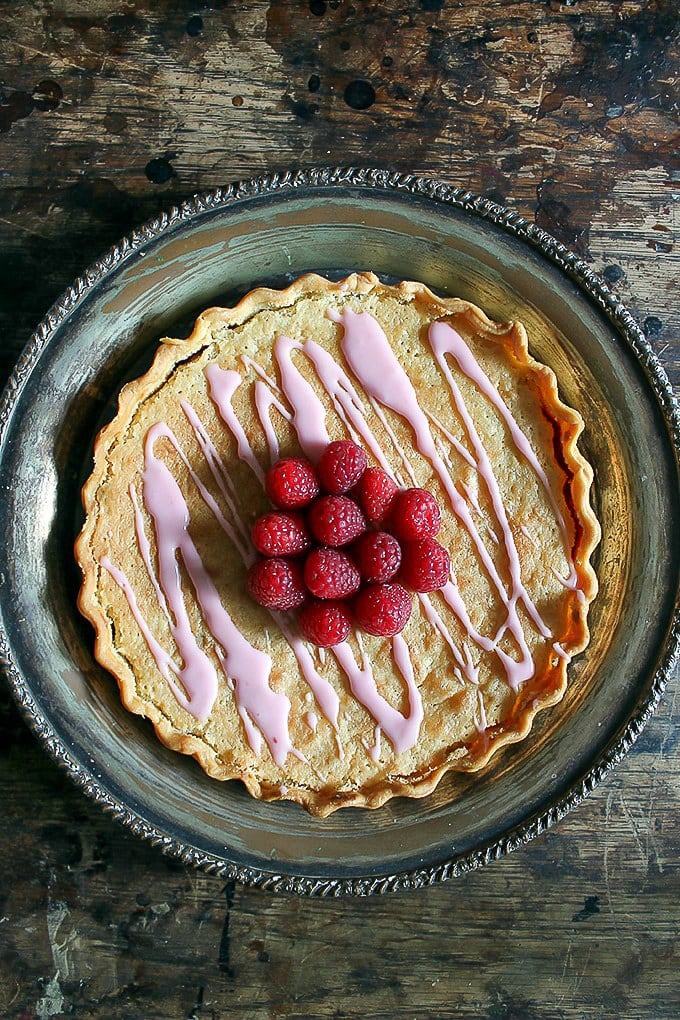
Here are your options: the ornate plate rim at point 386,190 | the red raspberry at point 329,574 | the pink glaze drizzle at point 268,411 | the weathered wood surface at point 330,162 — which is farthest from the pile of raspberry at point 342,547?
the weathered wood surface at point 330,162

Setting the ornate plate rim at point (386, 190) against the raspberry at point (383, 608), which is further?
the ornate plate rim at point (386, 190)

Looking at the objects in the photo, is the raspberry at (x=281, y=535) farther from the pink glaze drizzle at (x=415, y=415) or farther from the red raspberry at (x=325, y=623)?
the pink glaze drizzle at (x=415, y=415)

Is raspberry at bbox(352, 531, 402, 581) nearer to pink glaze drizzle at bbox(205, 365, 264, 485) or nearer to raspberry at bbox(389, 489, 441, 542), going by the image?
raspberry at bbox(389, 489, 441, 542)

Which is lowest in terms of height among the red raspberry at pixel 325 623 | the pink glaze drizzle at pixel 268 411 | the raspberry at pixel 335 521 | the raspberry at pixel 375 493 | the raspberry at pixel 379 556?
the red raspberry at pixel 325 623

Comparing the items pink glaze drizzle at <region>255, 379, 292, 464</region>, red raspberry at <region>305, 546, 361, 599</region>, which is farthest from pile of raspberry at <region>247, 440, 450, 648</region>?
pink glaze drizzle at <region>255, 379, 292, 464</region>

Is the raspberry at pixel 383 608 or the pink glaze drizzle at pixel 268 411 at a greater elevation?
the pink glaze drizzle at pixel 268 411

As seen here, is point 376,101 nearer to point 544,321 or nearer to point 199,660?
point 544,321

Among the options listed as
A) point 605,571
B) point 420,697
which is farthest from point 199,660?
point 605,571
